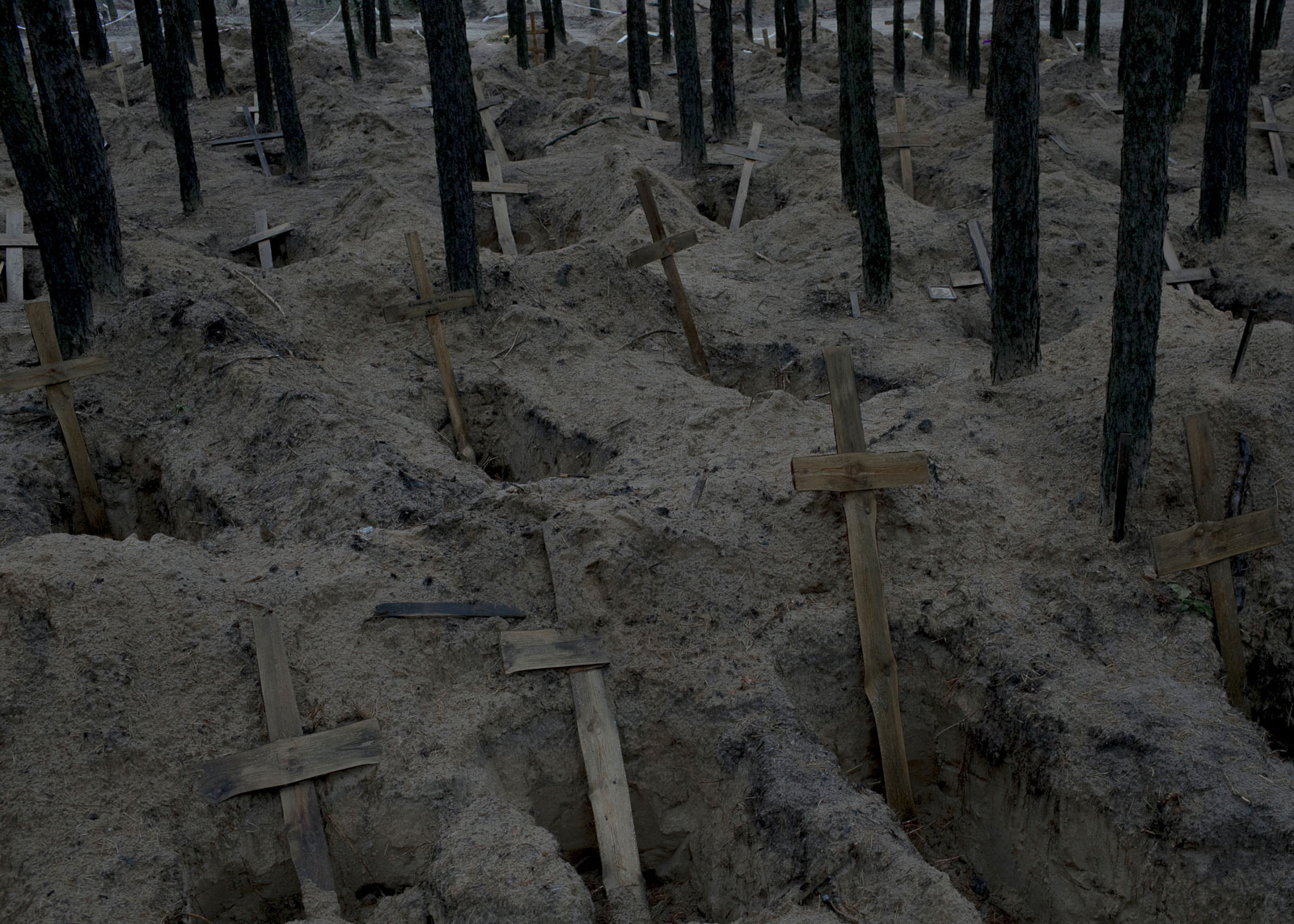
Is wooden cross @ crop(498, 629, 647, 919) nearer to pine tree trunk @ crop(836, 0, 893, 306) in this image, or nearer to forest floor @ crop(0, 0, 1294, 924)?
forest floor @ crop(0, 0, 1294, 924)

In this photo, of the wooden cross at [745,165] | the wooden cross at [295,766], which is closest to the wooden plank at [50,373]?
the wooden cross at [295,766]

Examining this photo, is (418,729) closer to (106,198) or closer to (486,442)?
(486,442)

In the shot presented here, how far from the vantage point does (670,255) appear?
391 inches

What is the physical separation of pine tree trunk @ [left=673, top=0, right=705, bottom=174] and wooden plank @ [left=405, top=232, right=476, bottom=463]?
679 centimetres

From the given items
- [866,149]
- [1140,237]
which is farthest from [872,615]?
[866,149]

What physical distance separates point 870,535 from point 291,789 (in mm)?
3380

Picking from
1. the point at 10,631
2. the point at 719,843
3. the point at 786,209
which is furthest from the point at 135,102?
the point at 719,843

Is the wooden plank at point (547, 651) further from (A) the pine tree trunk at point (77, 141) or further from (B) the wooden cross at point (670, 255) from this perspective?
(A) the pine tree trunk at point (77, 141)

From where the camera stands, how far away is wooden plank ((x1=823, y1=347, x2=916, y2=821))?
5.69m

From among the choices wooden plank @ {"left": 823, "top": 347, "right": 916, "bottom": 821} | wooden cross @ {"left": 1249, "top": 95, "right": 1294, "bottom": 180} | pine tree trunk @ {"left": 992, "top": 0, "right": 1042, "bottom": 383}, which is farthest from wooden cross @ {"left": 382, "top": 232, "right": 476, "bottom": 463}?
wooden cross @ {"left": 1249, "top": 95, "right": 1294, "bottom": 180}

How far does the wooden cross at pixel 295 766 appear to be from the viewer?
5.05 meters

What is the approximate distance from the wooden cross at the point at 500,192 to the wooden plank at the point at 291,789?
28.3 feet

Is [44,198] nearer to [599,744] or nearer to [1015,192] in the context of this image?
[599,744]

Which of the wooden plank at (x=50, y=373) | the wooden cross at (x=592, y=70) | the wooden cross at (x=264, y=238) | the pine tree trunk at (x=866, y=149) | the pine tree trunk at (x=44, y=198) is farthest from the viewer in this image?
the wooden cross at (x=592, y=70)
